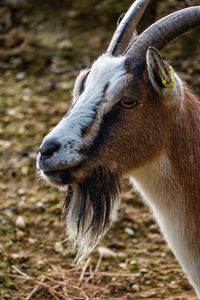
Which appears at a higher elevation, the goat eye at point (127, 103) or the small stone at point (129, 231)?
the goat eye at point (127, 103)

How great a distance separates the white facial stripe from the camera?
4.70 meters

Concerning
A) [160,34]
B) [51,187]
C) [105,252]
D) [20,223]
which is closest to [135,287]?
[105,252]

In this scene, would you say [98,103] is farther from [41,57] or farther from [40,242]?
[41,57]

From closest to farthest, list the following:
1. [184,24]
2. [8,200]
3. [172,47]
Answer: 1. [184,24]
2. [8,200]
3. [172,47]

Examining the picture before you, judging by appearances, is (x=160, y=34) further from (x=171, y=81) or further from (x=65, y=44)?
(x=65, y=44)

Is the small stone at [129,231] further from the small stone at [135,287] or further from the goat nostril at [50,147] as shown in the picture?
the goat nostril at [50,147]

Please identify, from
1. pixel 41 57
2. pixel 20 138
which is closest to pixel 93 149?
pixel 20 138

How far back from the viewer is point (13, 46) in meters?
10.2

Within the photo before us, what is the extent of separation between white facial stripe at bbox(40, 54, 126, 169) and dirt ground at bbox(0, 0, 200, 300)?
1.93 m

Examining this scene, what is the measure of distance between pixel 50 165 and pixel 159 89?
33.7 inches

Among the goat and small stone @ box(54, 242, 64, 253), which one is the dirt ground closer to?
small stone @ box(54, 242, 64, 253)

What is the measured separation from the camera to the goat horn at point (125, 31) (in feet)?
17.6

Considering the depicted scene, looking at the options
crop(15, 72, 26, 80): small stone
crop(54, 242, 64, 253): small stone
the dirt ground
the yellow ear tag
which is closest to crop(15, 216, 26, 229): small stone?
the dirt ground

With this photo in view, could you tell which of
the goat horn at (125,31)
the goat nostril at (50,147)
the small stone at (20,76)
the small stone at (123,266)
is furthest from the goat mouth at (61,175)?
the small stone at (20,76)
